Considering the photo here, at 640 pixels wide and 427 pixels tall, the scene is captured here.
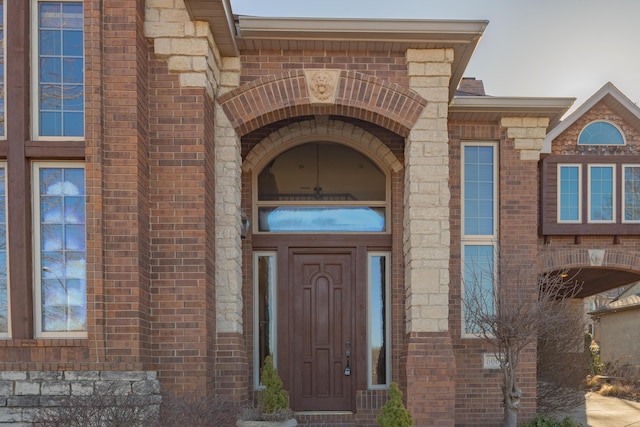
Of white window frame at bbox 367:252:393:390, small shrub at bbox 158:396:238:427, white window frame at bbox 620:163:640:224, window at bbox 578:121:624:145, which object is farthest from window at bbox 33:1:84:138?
white window frame at bbox 620:163:640:224

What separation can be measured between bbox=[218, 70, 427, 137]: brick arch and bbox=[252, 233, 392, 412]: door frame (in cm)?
222

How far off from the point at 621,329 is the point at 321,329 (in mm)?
16956

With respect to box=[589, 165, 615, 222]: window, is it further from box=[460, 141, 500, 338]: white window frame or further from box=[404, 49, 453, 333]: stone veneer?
box=[404, 49, 453, 333]: stone veneer

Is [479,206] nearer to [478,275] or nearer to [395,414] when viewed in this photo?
[478,275]

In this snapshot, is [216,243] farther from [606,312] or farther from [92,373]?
[606,312]

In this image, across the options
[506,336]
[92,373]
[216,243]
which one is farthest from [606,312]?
[92,373]

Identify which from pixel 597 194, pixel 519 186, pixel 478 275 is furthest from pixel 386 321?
pixel 597 194

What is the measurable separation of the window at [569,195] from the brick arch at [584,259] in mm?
557

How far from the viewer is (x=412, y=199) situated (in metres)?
7.08

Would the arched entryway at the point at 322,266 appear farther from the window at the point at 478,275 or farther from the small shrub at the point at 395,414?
the small shrub at the point at 395,414

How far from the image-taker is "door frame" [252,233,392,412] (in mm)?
8672

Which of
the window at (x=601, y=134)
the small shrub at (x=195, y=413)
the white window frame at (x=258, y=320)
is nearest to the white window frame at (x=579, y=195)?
Result: the window at (x=601, y=134)

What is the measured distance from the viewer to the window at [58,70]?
591cm

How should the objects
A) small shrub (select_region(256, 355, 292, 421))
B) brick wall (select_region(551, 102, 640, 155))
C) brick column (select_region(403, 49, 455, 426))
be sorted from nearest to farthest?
small shrub (select_region(256, 355, 292, 421)), brick column (select_region(403, 49, 455, 426)), brick wall (select_region(551, 102, 640, 155))
